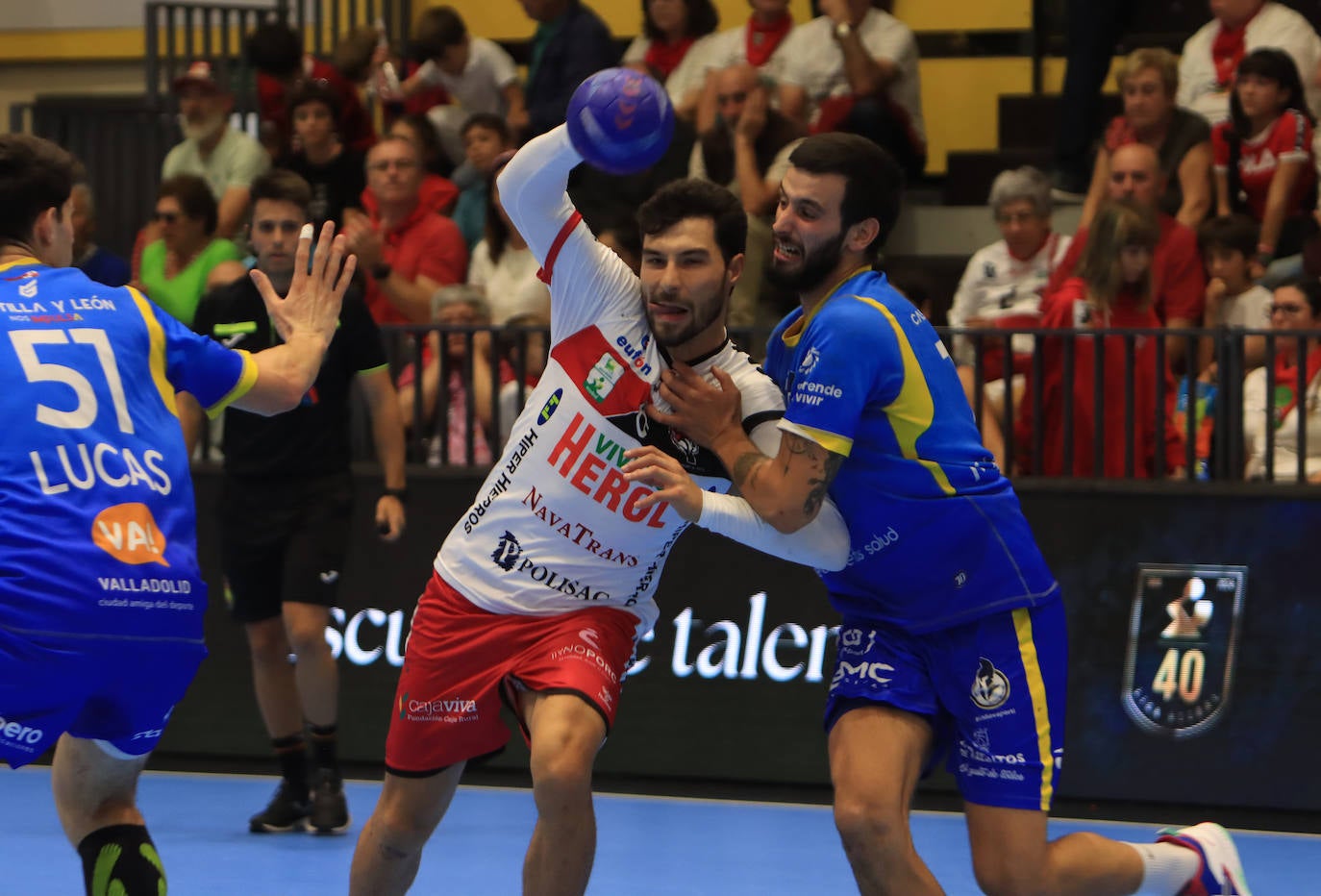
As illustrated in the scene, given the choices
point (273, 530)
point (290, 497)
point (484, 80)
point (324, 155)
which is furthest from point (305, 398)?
point (484, 80)

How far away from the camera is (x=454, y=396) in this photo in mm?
7664

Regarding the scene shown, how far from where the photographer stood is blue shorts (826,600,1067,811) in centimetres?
416

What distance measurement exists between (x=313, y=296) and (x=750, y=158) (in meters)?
4.71

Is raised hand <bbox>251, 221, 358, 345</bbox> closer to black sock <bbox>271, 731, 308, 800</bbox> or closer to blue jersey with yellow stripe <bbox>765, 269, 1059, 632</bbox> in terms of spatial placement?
blue jersey with yellow stripe <bbox>765, 269, 1059, 632</bbox>

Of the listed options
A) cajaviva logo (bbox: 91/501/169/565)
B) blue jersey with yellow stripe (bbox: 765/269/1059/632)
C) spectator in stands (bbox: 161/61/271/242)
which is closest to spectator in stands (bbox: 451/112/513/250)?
spectator in stands (bbox: 161/61/271/242)

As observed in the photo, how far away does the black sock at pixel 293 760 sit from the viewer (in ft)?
21.5

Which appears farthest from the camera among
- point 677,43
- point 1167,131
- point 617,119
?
point 677,43

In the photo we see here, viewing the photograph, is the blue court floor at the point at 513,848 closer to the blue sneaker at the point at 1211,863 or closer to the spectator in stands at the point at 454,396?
the blue sneaker at the point at 1211,863

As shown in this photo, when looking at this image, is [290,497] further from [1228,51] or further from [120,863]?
[1228,51]

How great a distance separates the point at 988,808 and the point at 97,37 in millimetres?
Answer: 12176

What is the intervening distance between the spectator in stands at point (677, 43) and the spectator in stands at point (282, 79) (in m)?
1.67

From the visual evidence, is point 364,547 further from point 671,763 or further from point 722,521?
point 722,521

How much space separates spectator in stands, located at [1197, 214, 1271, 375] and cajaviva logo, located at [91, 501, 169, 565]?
199 inches

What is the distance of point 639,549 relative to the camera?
4.49 meters
